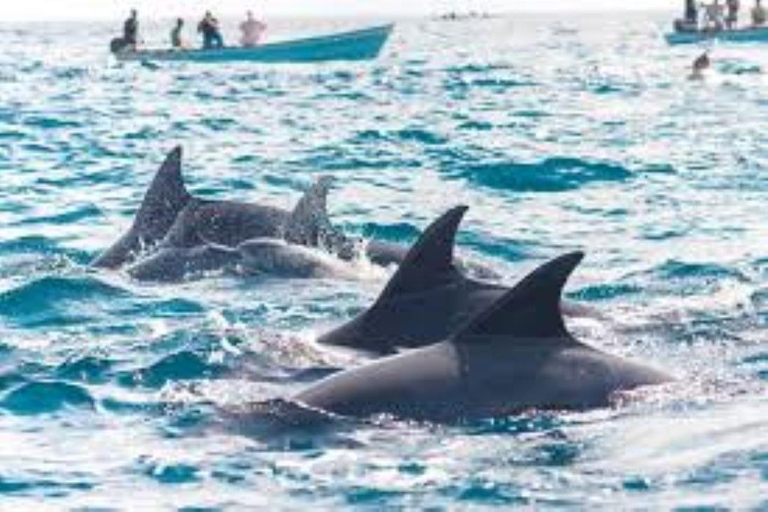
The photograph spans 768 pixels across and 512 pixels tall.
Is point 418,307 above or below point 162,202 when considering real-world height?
above

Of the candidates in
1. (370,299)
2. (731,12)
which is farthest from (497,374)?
(731,12)

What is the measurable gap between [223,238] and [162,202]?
35.1 inches

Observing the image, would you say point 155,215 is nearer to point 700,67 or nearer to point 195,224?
point 195,224

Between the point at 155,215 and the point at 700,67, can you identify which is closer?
the point at 155,215

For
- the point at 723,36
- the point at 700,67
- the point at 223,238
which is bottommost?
the point at 723,36

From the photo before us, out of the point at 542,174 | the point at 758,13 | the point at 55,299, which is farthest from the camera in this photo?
the point at 758,13

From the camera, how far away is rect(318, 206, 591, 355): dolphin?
1242 cm

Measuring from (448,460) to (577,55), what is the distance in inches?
2803

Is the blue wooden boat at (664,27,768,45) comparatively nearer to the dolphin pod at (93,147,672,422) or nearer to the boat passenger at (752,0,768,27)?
the boat passenger at (752,0,768,27)

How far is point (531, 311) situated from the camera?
1062cm

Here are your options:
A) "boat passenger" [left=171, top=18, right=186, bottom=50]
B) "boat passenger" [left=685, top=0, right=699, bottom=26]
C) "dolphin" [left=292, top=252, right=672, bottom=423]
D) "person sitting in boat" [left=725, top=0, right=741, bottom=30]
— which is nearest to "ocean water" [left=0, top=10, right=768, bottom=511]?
"dolphin" [left=292, top=252, right=672, bottom=423]

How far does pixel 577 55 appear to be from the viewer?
79625 millimetres

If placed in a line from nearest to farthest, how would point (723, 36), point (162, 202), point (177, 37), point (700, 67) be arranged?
1. point (162, 202)
2. point (700, 67)
3. point (177, 37)
4. point (723, 36)

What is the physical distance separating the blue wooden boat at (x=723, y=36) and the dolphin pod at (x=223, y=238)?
55.3m
